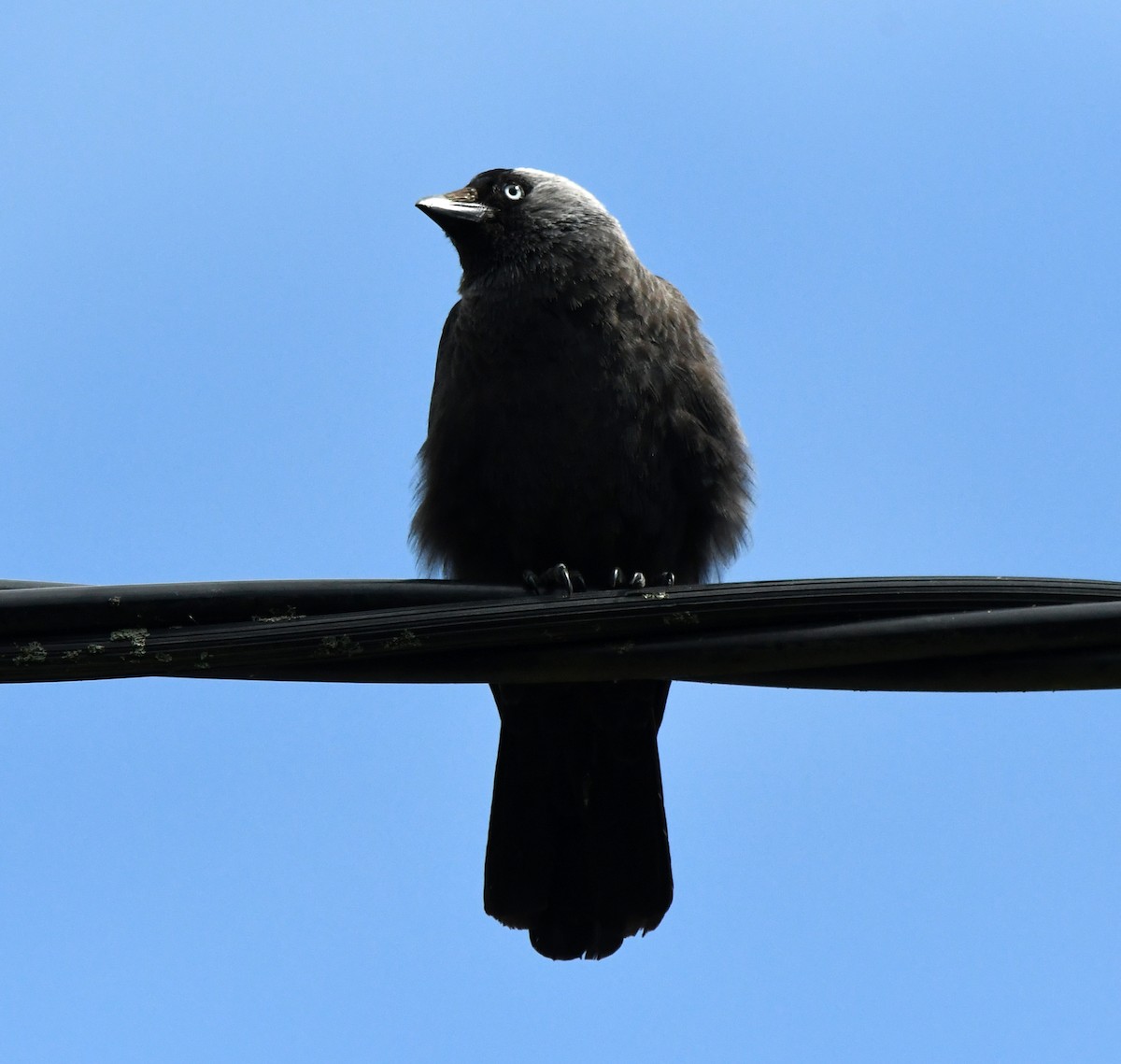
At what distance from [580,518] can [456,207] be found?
167cm

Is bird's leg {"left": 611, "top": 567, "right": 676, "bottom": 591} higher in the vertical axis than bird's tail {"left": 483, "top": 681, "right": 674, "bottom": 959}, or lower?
higher

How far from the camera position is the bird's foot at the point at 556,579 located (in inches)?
163

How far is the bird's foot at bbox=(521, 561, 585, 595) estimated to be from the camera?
4129 mm

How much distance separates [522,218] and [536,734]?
1.96m

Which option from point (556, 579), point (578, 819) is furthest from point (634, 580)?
point (578, 819)

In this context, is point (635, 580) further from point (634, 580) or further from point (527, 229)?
point (527, 229)

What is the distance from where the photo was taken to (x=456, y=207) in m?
5.48

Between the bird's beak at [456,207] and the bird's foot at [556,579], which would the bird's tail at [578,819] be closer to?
the bird's foot at [556,579]

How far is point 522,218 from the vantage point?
5.34m

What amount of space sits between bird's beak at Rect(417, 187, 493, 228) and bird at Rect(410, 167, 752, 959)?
78 cm

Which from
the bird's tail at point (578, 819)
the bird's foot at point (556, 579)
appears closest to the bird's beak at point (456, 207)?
the bird's foot at point (556, 579)

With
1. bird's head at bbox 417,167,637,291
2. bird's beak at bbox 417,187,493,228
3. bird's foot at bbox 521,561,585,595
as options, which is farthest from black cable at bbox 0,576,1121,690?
bird's beak at bbox 417,187,493,228

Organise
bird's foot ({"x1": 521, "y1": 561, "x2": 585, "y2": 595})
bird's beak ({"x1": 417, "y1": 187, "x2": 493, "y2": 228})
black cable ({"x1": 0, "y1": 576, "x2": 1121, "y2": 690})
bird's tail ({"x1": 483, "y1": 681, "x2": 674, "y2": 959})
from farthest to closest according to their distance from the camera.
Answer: bird's beak ({"x1": 417, "y1": 187, "x2": 493, "y2": 228}), bird's tail ({"x1": 483, "y1": 681, "x2": 674, "y2": 959}), bird's foot ({"x1": 521, "y1": 561, "x2": 585, "y2": 595}), black cable ({"x1": 0, "y1": 576, "x2": 1121, "y2": 690})

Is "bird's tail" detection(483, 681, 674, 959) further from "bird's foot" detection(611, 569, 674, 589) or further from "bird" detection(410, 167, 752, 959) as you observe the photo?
"bird's foot" detection(611, 569, 674, 589)
